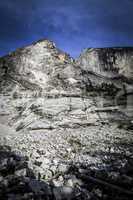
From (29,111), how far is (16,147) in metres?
6.35

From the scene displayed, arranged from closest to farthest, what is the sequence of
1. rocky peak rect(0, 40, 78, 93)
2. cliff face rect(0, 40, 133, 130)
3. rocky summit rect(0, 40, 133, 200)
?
rocky summit rect(0, 40, 133, 200) < cliff face rect(0, 40, 133, 130) < rocky peak rect(0, 40, 78, 93)

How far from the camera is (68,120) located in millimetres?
17453

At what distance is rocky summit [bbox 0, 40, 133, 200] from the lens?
741 cm

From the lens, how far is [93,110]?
18328 mm

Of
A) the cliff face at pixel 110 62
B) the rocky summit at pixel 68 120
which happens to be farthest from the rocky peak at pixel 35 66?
the cliff face at pixel 110 62

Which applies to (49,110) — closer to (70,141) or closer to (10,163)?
(70,141)

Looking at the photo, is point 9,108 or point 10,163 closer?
point 10,163

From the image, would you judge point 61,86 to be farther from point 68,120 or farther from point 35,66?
point 68,120

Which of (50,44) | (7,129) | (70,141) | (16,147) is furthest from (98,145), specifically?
(50,44)

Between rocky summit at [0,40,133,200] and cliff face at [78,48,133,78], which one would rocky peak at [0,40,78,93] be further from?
cliff face at [78,48,133,78]

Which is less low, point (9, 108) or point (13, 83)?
point (13, 83)

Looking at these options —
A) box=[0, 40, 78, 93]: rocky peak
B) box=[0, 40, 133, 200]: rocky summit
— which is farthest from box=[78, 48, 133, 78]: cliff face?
box=[0, 40, 78, 93]: rocky peak

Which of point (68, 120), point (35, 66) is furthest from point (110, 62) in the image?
point (68, 120)

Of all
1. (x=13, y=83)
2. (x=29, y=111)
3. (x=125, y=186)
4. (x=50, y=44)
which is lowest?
(x=125, y=186)
